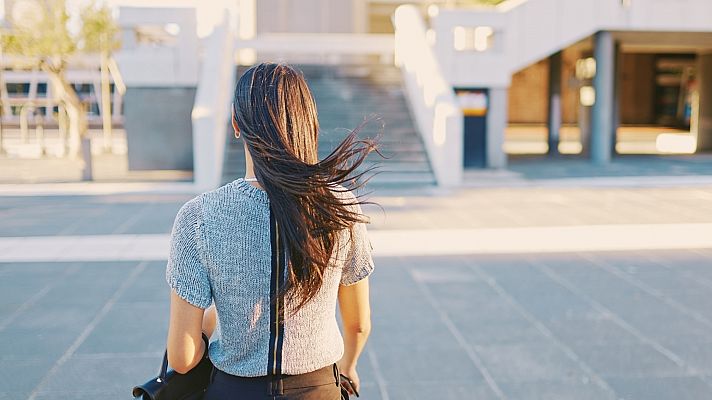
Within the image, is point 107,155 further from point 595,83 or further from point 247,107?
point 247,107

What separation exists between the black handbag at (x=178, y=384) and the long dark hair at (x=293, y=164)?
1.14 ft

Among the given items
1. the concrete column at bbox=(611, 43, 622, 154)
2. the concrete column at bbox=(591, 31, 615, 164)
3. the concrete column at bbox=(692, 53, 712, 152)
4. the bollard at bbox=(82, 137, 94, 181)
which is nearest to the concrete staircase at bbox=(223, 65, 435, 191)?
the bollard at bbox=(82, 137, 94, 181)

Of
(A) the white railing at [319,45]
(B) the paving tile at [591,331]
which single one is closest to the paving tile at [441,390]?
(B) the paving tile at [591,331]

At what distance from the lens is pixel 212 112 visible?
1334 cm

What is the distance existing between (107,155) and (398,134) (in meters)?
9.46

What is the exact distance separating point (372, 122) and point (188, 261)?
37.5ft

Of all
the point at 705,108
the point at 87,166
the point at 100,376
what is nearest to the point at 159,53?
the point at 87,166

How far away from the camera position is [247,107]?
6.18 feet

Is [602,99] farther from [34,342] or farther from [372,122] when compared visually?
[34,342]

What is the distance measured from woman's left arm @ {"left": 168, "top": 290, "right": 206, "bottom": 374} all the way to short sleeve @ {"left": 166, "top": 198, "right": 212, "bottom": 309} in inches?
1.1

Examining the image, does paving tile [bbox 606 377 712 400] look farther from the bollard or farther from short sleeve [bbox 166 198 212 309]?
the bollard

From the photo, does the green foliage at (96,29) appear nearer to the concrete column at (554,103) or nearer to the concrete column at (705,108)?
the concrete column at (554,103)

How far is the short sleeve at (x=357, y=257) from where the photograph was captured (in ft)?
6.74

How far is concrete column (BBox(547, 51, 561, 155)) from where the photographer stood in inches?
800
